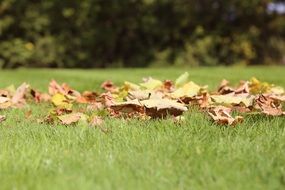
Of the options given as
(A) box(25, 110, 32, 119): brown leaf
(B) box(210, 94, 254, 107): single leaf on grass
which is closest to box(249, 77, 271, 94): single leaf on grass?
(B) box(210, 94, 254, 107): single leaf on grass

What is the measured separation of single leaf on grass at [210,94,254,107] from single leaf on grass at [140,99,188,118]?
643 mm

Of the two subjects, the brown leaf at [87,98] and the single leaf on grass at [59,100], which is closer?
the single leaf on grass at [59,100]

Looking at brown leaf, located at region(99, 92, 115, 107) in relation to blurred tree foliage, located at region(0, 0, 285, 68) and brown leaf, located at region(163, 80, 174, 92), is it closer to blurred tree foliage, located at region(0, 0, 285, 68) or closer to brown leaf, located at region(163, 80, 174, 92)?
brown leaf, located at region(163, 80, 174, 92)

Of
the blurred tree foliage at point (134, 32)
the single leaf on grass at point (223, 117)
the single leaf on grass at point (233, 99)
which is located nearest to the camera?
the single leaf on grass at point (223, 117)

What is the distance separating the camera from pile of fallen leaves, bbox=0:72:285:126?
3.50m

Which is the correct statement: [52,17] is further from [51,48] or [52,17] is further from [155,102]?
[155,102]

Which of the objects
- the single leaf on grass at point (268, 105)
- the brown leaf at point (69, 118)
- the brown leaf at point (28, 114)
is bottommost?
the brown leaf at point (28, 114)

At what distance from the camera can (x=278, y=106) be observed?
12.8 ft

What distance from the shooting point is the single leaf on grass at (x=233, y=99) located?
394 cm

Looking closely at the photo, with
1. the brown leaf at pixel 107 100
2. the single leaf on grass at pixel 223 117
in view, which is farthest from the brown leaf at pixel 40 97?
the single leaf on grass at pixel 223 117

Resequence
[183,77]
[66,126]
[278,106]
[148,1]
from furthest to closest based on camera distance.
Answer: [148,1] < [183,77] < [278,106] < [66,126]

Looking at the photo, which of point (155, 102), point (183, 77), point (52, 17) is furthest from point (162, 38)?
point (155, 102)

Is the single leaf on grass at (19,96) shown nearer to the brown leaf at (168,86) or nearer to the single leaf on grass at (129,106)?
the brown leaf at (168,86)

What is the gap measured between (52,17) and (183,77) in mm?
19578
